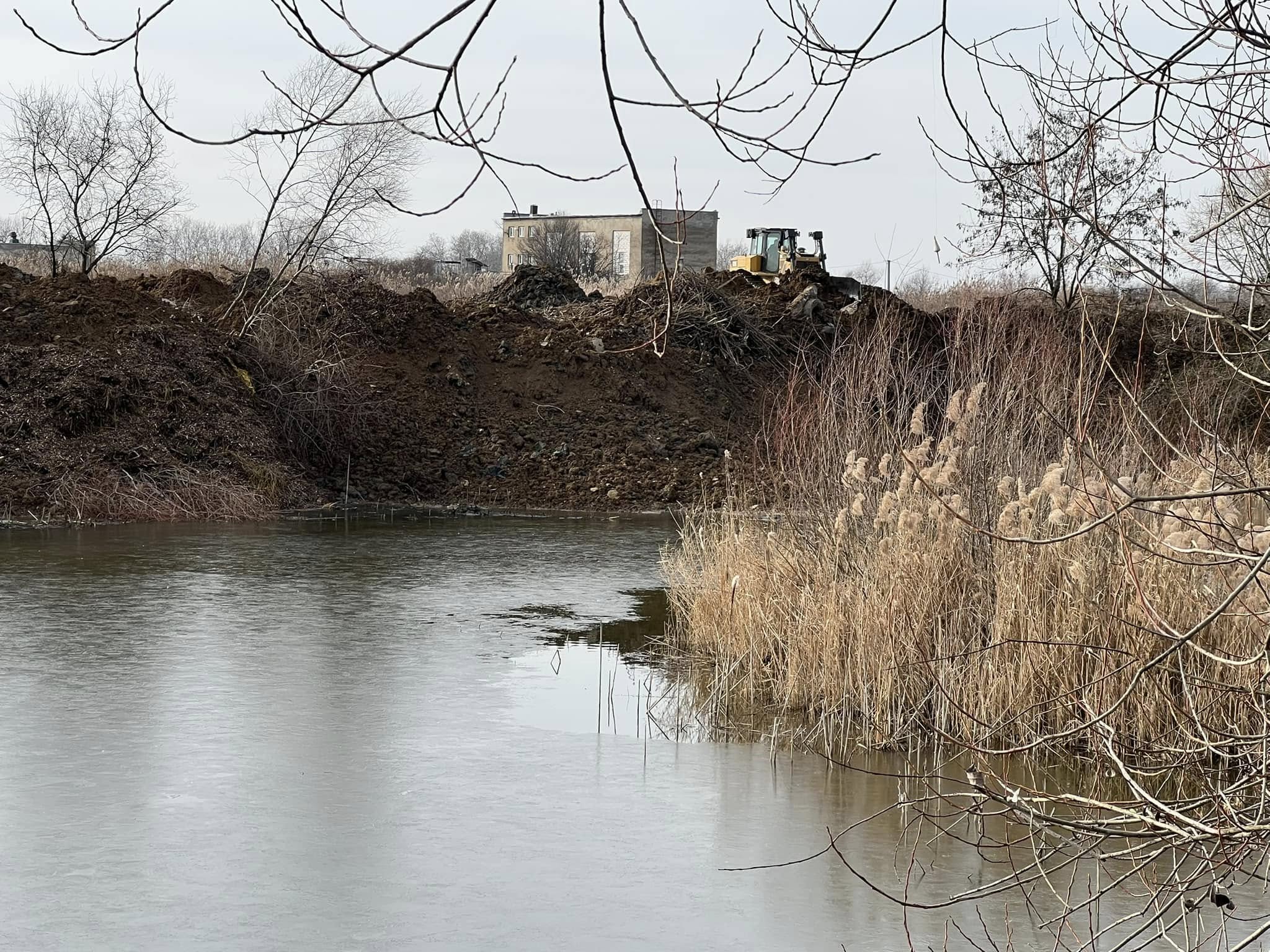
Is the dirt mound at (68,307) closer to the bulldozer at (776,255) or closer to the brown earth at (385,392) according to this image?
the brown earth at (385,392)

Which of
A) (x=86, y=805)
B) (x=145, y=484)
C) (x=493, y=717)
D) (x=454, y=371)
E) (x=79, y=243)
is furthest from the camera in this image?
(x=79, y=243)

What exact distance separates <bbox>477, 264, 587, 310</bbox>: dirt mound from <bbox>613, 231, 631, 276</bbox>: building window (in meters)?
33.0

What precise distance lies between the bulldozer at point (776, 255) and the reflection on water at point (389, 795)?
21.4 meters

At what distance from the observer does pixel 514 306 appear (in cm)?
2736

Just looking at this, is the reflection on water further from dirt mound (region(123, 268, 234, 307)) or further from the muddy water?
dirt mound (region(123, 268, 234, 307))

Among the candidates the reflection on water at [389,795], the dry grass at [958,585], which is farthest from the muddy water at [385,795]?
the dry grass at [958,585]

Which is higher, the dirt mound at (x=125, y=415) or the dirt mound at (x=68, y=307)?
the dirt mound at (x=68, y=307)

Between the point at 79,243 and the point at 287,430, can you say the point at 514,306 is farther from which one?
the point at 79,243

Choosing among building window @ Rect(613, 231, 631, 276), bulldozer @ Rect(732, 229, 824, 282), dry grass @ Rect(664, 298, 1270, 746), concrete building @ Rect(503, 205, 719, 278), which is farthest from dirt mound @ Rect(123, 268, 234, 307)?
building window @ Rect(613, 231, 631, 276)

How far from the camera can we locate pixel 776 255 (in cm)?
3231

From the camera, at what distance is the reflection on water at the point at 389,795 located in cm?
441

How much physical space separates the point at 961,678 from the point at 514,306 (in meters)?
21.4

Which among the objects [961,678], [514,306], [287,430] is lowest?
[961,678]

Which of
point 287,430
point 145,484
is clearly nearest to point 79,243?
point 287,430
